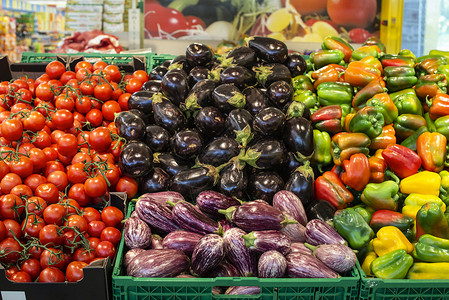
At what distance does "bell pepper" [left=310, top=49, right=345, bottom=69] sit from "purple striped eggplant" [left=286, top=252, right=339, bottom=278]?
5.25 ft

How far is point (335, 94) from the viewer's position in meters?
2.56

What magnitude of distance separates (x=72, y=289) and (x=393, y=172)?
168 cm

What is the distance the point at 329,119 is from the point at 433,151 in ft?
1.89

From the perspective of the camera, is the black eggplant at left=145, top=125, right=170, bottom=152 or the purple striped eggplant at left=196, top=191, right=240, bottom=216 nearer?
the purple striped eggplant at left=196, top=191, right=240, bottom=216

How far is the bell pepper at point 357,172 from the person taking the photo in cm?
212

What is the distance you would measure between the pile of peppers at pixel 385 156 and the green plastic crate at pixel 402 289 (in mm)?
64

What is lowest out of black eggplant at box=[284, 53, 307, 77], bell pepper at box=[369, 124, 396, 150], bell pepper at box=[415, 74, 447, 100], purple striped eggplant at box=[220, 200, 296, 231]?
purple striped eggplant at box=[220, 200, 296, 231]

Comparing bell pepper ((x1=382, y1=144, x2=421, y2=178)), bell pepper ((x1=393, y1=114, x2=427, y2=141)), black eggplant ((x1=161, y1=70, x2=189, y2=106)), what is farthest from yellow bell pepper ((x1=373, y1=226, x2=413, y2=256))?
black eggplant ((x1=161, y1=70, x2=189, y2=106))

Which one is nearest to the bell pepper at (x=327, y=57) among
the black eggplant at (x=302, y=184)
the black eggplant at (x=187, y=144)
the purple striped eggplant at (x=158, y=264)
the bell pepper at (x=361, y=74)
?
the bell pepper at (x=361, y=74)

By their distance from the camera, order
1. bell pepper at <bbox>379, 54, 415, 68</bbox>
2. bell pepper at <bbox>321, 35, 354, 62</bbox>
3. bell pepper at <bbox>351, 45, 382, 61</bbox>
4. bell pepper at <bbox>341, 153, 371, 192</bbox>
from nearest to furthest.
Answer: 1. bell pepper at <bbox>341, 153, 371, 192</bbox>
2. bell pepper at <bbox>379, 54, 415, 68</bbox>
3. bell pepper at <bbox>351, 45, 382, 61</bbox>
4. bell pepper at <bbox>321, 35, 354, 62</bbox>

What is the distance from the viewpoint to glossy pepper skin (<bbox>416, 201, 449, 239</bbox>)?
186 centimetres

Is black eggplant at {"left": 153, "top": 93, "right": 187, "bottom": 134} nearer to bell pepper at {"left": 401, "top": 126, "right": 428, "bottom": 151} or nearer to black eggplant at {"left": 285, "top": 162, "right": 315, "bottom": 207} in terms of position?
black eggplant at {"left": 285, "top": 162, "right": 315, "bottom": 207}

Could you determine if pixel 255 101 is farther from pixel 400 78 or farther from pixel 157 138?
pixel 400 78

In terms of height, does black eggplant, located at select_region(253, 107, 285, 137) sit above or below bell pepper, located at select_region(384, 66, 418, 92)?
below
